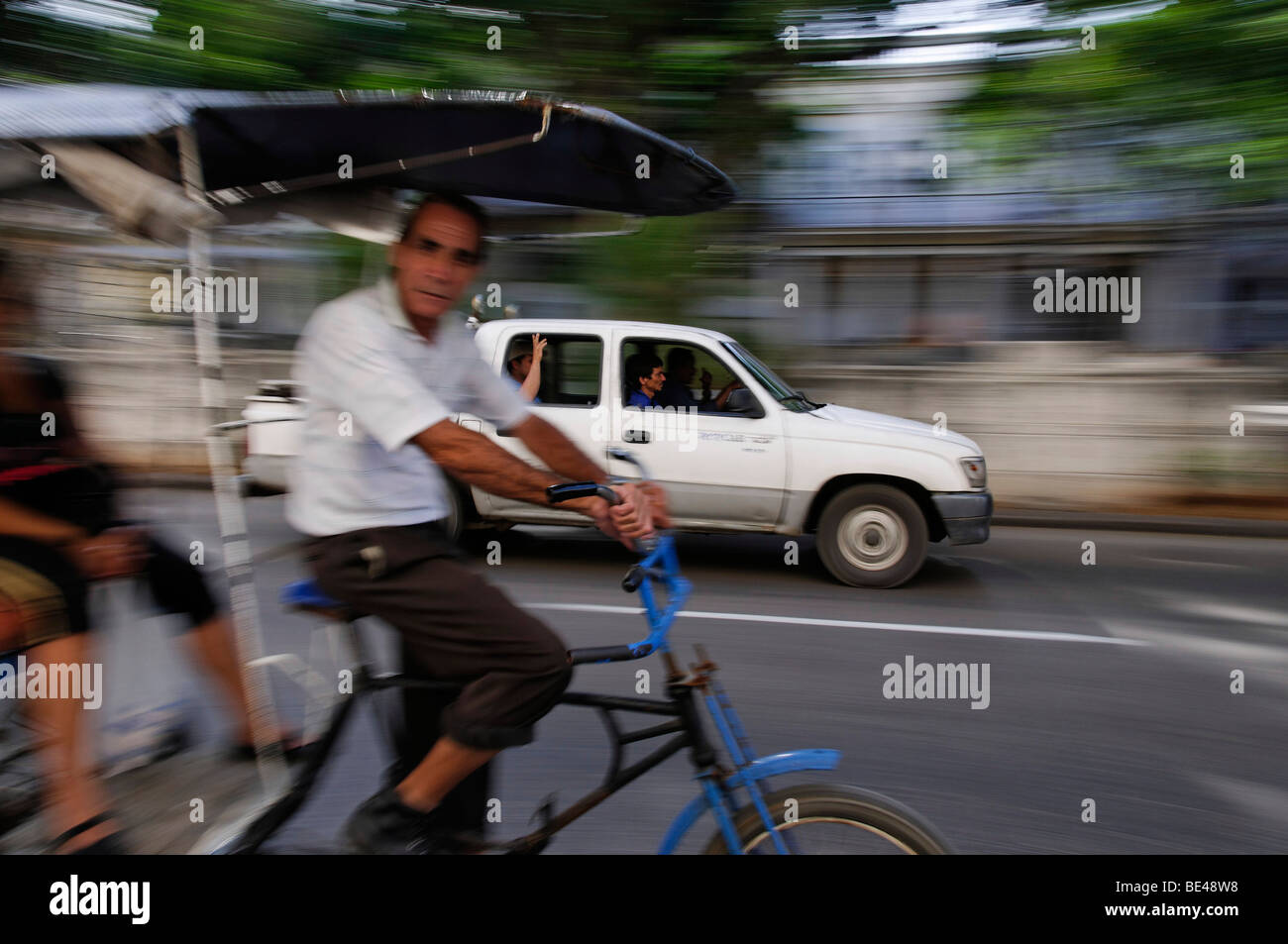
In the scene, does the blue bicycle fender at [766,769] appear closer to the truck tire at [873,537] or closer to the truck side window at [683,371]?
the truck tire at [873,537]

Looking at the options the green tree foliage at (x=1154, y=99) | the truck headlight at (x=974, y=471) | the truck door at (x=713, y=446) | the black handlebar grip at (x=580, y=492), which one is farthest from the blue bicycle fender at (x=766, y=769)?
the green tree foliage at (x=1154, y=99)

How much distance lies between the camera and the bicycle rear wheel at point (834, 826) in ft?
7.34

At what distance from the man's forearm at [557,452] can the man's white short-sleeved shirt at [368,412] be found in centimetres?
27

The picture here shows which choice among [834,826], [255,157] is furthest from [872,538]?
[255,157]

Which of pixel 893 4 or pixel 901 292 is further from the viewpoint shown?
pixel 901 292

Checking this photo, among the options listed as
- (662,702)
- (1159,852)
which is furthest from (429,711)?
(1159,852)

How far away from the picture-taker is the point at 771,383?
279 inches

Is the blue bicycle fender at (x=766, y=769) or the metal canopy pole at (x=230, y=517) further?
the metal canopy pole at (x=230, y=517)

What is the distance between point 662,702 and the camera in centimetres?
233

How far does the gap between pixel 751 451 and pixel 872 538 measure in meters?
1.00

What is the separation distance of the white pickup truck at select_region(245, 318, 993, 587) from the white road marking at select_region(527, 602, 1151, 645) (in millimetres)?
886
